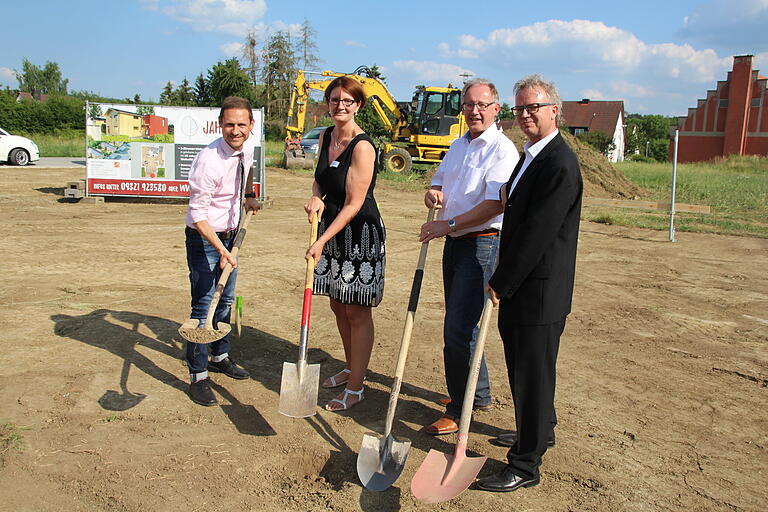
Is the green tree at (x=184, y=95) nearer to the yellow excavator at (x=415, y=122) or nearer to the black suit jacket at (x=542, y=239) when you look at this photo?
the yellow excavator at (x=415, y=122)

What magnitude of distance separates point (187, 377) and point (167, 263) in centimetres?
387

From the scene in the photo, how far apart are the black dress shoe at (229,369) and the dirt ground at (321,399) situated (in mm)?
72

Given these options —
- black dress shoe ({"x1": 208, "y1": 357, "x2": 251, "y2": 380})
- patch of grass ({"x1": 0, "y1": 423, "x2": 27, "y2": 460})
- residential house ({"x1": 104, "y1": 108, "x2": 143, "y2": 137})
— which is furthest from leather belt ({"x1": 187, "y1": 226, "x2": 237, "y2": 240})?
residential house ({"x1": 104, "y1": 108, "x2": 143, "y2": 137})

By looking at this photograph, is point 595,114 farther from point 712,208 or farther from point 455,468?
point 455,468

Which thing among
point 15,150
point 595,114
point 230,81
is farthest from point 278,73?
point 595,114

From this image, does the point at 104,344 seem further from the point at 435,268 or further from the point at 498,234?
the point at 435,268

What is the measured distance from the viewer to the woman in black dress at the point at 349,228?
3660 millimetres

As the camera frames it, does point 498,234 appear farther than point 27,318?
No

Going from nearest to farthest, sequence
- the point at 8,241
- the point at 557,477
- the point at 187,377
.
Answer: the point at 557,477 → the point at 187,377 → the point at 8,241

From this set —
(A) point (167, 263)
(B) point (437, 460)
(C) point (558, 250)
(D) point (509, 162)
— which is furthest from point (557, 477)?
(A) point (167, 263)

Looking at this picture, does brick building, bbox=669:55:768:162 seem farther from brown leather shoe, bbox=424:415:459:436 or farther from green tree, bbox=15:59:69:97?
green tree, bbox=15:59:69:97

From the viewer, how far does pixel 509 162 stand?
3.47m

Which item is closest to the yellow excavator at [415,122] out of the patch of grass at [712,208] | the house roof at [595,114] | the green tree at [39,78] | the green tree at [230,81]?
the patch of grass at [712,208]

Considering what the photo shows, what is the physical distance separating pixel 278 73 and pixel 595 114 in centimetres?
4255
